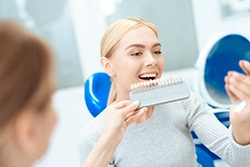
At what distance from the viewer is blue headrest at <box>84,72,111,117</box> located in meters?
1.27

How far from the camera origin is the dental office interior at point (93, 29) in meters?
1.83

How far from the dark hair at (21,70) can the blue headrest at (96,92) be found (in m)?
0.83

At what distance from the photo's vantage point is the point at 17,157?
441mm

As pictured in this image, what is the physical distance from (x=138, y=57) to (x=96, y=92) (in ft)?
1.22

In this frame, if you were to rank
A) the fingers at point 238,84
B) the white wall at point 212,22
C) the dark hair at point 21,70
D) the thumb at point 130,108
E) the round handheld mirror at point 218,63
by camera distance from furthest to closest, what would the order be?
the white wall at point 212,22 → the round handheld mirror at point 218,63 → the thumb at point 130,108 → the fingers at point 238,84 → the dark hair at point 21,70

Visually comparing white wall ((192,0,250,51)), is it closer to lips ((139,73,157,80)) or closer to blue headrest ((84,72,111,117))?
blue headrest ((84,72,111,117))

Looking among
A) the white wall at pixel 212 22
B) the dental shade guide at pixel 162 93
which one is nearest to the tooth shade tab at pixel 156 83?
the dental shade guide at pixel 162 93

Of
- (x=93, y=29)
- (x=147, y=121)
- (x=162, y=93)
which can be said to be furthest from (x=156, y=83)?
(x=93, y=29)

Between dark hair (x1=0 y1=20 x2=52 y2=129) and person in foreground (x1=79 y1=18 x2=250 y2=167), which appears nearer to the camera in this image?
dark hair (x1=0 y1=20 x2=52 y2=129)

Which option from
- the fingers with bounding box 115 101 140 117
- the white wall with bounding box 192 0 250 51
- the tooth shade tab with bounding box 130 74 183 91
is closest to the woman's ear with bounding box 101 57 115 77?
the tooth shade tab with bounding box 130 74 183 91

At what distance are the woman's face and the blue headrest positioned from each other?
11.3 inches

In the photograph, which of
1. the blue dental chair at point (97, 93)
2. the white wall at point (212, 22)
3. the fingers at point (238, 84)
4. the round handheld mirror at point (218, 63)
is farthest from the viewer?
the white wall at point (212, 22)

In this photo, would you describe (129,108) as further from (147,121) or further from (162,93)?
(147,121)

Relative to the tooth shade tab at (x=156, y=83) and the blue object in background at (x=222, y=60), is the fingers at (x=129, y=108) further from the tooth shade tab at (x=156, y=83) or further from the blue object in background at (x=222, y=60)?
the blue object in background at (x=222, y=60)
